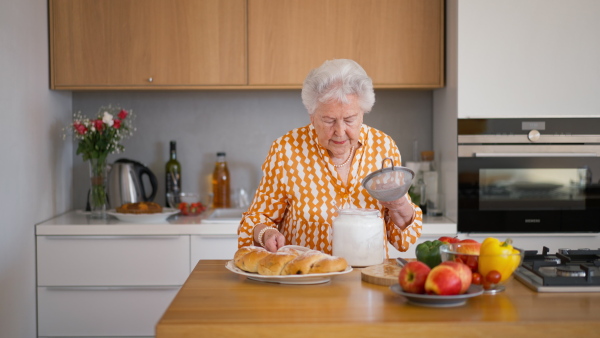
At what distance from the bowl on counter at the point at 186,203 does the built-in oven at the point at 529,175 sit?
1.26m

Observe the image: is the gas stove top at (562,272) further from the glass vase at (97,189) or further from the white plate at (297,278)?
the glass vase at (97,189)

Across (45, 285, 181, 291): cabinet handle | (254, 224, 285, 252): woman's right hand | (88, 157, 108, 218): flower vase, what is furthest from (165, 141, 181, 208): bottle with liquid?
(254, 224, 285, 252): woman's right hand

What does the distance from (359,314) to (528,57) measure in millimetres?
2087

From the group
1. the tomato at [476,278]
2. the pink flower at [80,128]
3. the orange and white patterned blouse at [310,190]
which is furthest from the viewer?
the pink flower at [80,128]

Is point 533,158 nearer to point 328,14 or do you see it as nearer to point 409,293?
point 328,14

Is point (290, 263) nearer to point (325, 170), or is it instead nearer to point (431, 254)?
point (431, 254)

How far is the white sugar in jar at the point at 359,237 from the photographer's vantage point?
6.18 ft

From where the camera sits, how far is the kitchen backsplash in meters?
3.74

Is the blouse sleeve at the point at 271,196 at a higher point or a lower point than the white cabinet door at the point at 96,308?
higher

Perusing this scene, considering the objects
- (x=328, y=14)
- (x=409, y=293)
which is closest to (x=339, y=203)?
(x=409, y=293)

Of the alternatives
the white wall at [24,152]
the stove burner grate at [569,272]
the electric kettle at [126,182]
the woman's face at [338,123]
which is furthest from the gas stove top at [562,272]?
the electric kettle at [126,182]

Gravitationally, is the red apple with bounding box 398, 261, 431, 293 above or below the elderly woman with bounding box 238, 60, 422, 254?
below

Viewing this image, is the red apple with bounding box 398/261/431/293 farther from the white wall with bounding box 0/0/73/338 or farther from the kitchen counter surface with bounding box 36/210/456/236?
the white wall with bounding box 0/0/73/338

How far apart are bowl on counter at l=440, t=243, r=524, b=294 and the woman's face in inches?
24.6
